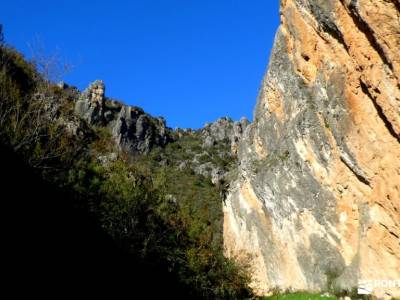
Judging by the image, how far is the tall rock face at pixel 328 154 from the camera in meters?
19.0

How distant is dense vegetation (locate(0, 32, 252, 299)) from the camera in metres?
18.8

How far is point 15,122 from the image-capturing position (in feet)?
56.8

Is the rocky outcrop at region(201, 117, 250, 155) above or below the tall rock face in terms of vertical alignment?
above

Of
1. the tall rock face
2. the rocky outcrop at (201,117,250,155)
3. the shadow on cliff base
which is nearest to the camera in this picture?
the shadow on cliff base

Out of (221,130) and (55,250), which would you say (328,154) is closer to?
(55,250)

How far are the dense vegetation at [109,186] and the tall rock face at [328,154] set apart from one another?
3119 millimetres

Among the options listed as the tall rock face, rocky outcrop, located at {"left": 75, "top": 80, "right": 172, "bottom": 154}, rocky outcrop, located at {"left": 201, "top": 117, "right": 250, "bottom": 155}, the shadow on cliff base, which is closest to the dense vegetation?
the shadow on cliff base

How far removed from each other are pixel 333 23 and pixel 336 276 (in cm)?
1174

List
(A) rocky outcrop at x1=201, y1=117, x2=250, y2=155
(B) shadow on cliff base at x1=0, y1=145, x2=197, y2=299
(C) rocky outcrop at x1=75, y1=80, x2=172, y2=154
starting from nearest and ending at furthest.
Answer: (B) shadow on cliff base at x1=0, y1=145, x2=197, y2=299, (C) rocky outcrop at x1=75, y1=80, x2=172, y2=154, (A) rocky outcrop at x1=201, y1=117, x2=250, y2=155

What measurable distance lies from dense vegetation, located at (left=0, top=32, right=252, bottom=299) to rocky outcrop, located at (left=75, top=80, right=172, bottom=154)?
38.5 m

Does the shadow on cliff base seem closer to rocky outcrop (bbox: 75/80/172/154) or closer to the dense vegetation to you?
the dense vegetation

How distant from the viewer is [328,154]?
949 inches

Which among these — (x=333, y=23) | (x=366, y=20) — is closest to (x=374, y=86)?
(x=366, y=20)

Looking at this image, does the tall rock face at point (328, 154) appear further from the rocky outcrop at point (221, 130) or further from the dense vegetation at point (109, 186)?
the rocky outcrop at point (221, 130)
